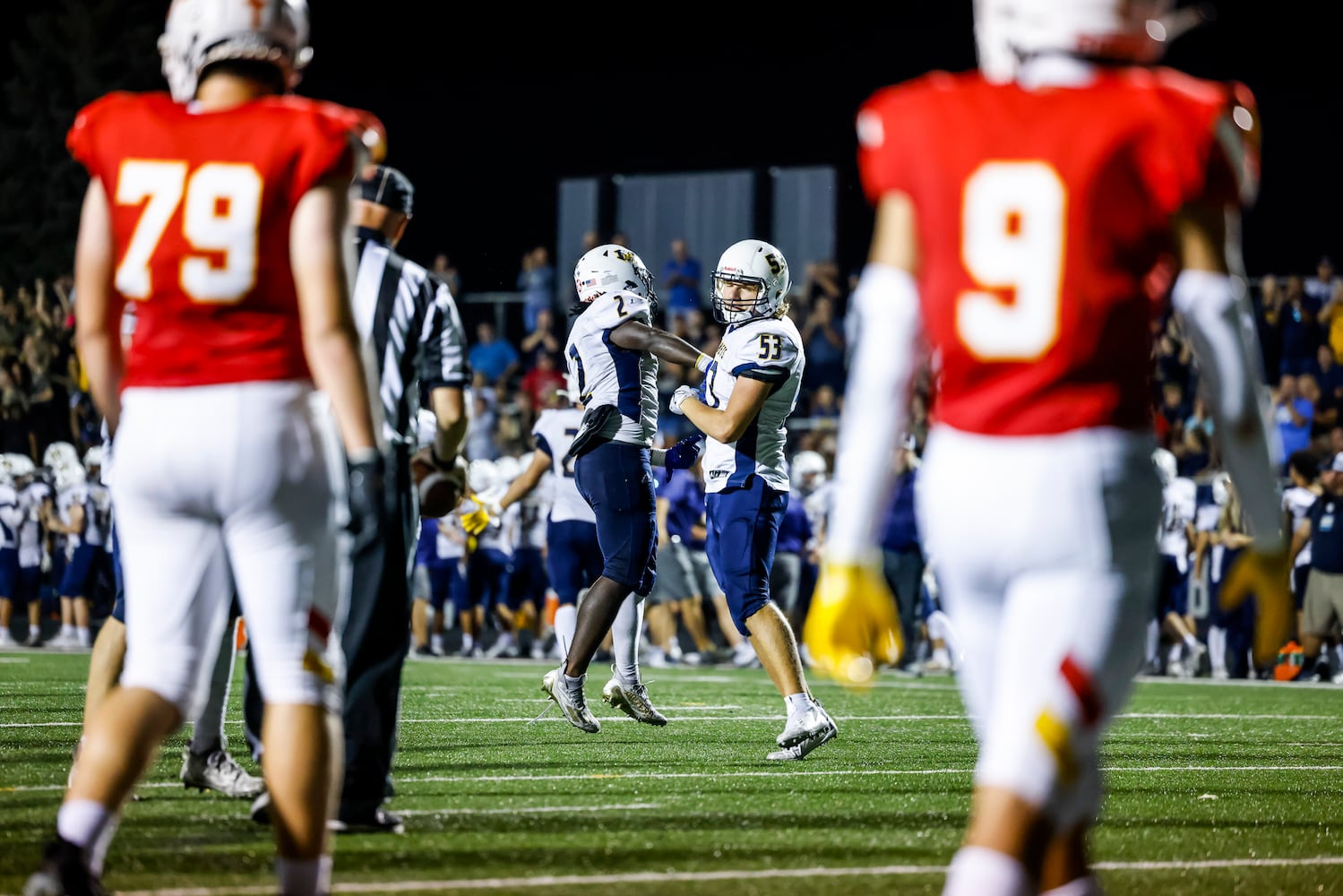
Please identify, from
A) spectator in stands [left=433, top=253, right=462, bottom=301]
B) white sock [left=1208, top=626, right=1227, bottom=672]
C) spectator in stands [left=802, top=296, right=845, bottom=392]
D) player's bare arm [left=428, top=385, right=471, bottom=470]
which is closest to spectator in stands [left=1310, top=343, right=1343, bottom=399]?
white sock [left=1208, top=626, right=1227, bottom=672]

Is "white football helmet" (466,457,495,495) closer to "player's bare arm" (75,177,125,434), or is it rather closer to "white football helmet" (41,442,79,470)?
"white football helmet" (41,442,79,470)

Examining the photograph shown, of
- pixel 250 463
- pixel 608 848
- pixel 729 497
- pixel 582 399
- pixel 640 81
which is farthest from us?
pixel 640 81

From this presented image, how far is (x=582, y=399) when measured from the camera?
8703mm

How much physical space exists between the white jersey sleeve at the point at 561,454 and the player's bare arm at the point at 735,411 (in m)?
3.52

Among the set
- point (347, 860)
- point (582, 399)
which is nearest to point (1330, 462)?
point (582, 399)

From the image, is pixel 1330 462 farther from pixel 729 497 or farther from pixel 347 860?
pixel 347 860

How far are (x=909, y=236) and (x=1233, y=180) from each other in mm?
489

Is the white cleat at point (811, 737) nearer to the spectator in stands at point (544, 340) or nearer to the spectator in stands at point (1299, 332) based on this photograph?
the spectator in stands at point (1299, 332)

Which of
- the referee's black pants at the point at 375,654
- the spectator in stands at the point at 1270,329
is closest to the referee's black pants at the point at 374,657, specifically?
the referee's black pants at the point at 375,654

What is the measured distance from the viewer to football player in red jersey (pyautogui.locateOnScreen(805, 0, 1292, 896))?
2.75 meters

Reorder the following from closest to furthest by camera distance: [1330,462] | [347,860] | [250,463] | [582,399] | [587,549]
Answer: [250,463]
[347,860]
[582,399]
[587,549]
[1330,462]

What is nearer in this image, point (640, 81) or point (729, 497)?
point (729, 497)

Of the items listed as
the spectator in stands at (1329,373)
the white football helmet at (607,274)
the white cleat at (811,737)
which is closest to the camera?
the white cleat at (811,737)

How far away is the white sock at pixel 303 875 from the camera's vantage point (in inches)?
134
